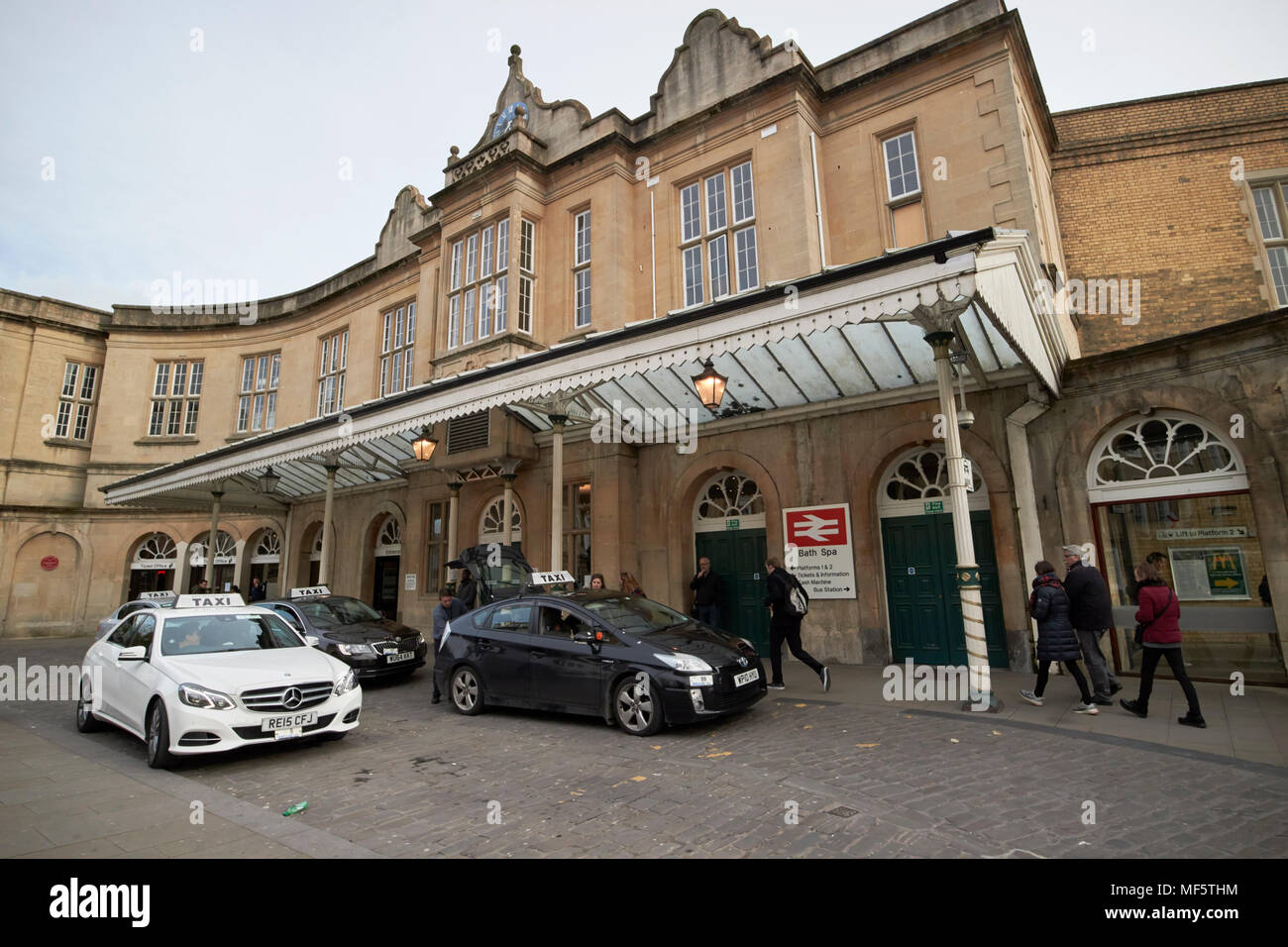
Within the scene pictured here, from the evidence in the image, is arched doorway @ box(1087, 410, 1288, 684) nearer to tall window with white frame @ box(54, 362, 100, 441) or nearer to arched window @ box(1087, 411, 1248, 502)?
arched window @ box(1087, 411, 1248, 502)

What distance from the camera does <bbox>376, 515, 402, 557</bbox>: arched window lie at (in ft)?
65.8

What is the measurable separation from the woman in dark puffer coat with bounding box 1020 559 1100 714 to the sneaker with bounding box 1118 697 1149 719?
0.31 metres

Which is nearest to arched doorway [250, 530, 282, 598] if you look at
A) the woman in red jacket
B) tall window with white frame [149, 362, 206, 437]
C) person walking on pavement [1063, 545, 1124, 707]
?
tall window with white frame [149, 362, 206, 437]

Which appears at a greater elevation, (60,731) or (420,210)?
(420,210)

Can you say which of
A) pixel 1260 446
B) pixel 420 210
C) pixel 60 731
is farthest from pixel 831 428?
pixel 420 210

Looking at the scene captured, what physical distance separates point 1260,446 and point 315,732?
12.0 metres

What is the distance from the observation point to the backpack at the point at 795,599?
9.05m

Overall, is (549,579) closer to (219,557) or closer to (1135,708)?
(1135,708)

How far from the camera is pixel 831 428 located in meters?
11.8

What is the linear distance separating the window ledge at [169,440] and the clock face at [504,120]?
17.4 metres

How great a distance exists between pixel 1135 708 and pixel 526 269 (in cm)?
1404

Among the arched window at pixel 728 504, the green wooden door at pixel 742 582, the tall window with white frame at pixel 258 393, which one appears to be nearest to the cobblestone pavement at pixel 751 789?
the green wooden door at pixel 742 582
